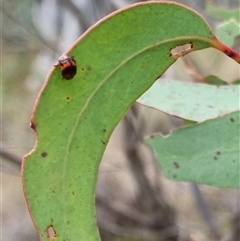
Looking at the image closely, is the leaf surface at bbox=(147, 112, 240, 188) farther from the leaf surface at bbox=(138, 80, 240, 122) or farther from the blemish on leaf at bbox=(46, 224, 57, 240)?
the blemish on leaf at bbox=(46, 224, 57, 240)

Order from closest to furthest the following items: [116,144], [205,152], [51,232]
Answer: [51,232] → [205,152] → [116,144]

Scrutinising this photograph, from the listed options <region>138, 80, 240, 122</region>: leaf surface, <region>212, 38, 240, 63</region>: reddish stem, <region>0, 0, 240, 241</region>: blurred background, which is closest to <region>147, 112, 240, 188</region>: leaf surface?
<region>138, 80, 240, 122</region>: leaf surface

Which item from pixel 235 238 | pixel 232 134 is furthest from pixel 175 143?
pixel 235 238

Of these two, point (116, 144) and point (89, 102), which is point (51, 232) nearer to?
point (89, 102)

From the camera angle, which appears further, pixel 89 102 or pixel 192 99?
pixel 192 99

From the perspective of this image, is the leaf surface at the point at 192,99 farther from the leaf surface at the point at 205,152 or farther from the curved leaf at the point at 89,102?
the curved leaf at the point at 89,102

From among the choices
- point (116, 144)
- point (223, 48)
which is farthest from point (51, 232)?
point (116, 144)
